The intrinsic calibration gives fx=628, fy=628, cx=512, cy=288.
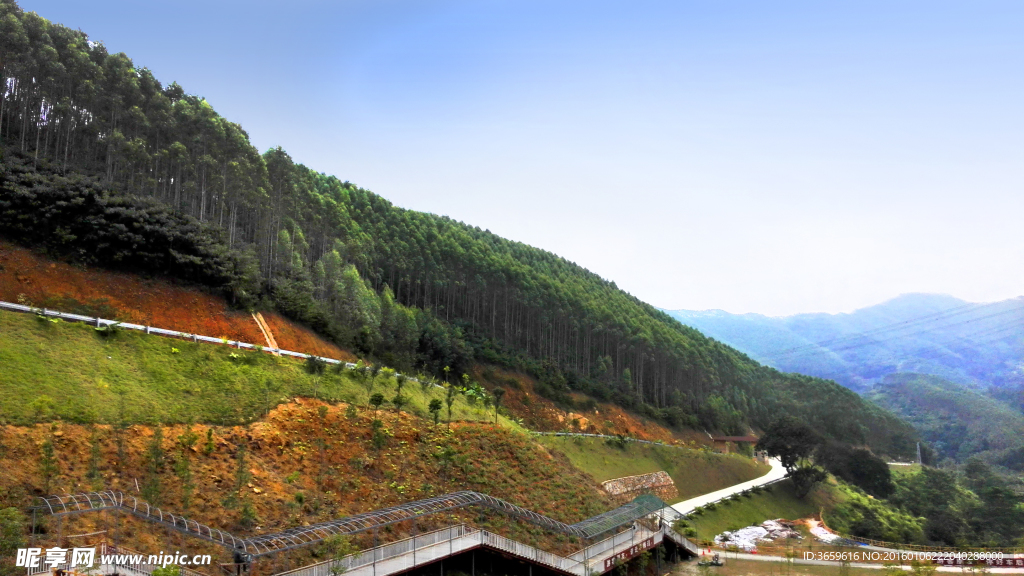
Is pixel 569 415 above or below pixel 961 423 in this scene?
above

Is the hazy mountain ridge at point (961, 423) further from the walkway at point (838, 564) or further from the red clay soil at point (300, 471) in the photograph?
the red clay soil at point (300, 471)

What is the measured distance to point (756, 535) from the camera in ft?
141

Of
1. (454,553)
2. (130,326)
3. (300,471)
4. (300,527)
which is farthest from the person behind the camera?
(130,326)

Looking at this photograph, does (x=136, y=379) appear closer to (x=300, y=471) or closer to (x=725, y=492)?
(x=300, y=471)

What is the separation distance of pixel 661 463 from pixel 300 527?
133 ft

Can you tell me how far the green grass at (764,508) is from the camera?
44.3 meters

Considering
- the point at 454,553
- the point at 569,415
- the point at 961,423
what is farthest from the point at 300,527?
the point at 961,423

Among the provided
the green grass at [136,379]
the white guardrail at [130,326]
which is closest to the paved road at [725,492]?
the green grass at [136,379]

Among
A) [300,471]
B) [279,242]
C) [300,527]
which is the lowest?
[300,527]

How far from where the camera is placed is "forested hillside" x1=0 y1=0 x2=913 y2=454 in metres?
38.6

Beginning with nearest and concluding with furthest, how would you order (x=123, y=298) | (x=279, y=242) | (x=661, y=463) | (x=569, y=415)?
1. (x=123, y=298)
2. (x=279, y=242)
3. (x=661, y=463)
4. (x=569, y=415)

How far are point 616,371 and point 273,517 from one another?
67.6m

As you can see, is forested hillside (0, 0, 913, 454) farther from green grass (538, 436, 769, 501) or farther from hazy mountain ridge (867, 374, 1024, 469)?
hazy mountain ridge (867, 374, 1024, 469)

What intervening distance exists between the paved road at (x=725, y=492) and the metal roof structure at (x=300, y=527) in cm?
2051
